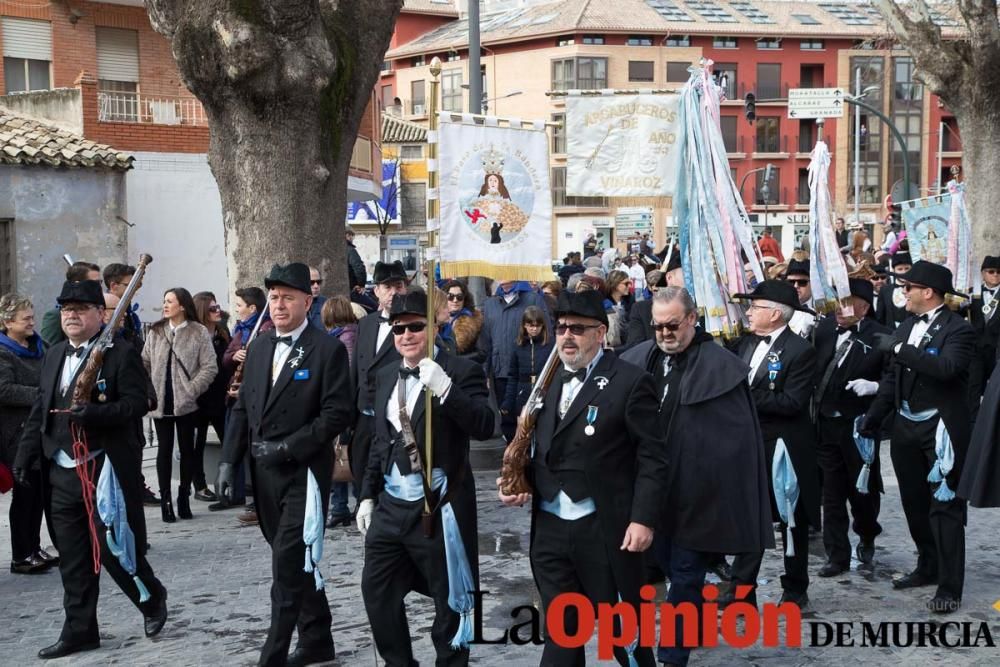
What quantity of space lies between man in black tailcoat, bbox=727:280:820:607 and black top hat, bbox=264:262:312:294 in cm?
280

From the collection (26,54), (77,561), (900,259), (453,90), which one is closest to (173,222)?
(26,54)

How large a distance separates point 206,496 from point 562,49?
60931 mm

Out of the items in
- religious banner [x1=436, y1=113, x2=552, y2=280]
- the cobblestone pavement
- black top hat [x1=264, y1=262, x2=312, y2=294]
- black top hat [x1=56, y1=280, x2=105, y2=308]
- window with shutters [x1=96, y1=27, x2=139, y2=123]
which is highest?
window with shutters [x1=96, y1=27, x2=139, y2=123]

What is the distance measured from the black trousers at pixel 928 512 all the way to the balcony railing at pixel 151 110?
56.8 feet

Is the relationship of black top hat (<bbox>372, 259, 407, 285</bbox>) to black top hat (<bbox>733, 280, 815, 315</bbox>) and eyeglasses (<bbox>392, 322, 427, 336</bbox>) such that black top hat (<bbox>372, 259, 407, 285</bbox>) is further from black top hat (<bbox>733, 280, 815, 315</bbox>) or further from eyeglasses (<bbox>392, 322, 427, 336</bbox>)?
eyeglasses (<bbox>392, 322, 427, 336</bbox>)

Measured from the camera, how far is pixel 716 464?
6.24 m

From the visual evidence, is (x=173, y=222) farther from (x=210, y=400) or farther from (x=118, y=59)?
(x=210, y=400)

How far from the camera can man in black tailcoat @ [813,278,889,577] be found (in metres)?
8.09

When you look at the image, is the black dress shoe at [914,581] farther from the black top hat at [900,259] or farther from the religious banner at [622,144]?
the black top hat at [900,259]

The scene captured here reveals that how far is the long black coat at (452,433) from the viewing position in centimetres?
568

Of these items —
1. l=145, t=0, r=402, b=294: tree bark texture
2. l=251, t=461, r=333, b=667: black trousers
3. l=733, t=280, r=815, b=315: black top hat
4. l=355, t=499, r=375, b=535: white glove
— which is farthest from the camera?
l=145, t=0, r=402, b=294: tree bark texture

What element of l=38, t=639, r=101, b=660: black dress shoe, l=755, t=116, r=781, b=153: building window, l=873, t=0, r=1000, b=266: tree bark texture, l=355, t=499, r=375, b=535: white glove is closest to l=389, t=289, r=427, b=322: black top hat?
l=355, t=499, r=375, b=535: white glove

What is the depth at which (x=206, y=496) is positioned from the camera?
35.9 ft

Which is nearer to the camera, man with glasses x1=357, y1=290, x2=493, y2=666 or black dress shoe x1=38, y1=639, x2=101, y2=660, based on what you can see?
man with glasses x1=357, y1=290, x2=493, y2=666
